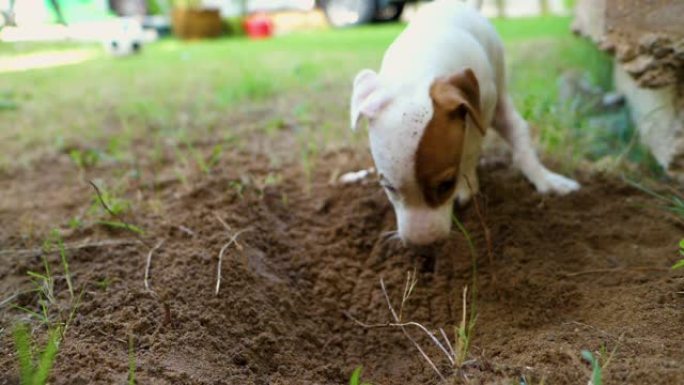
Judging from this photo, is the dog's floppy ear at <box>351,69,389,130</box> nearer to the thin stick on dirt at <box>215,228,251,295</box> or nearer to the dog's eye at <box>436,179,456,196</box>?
the dog's eye at <box>436,179,456,196</box>

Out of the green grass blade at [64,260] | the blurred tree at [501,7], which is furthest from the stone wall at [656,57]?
the blurred tree at [501,7]

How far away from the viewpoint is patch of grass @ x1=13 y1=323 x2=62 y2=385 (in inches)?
48.6

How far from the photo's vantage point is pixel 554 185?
261cm

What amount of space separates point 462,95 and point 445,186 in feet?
0.98

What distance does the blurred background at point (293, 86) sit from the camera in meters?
2.66

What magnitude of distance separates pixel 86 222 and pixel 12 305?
65 cm

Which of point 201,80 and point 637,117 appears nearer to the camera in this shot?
point 637,117

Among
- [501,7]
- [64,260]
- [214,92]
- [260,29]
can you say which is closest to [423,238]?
[64,260]

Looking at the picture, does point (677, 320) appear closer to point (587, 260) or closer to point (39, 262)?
point (587, 260)

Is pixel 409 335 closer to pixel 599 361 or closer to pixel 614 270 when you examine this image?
pixel 599 361

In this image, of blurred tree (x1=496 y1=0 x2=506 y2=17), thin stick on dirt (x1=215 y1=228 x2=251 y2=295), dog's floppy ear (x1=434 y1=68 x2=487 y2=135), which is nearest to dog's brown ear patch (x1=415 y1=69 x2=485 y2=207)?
dog's floppy ear (x1=434 y1=68 x2=487 y2=135)

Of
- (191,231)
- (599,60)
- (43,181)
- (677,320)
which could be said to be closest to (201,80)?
(43,181)

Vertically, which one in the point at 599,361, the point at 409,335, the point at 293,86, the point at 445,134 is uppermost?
the point at 445,134

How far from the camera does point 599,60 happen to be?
418 cm
